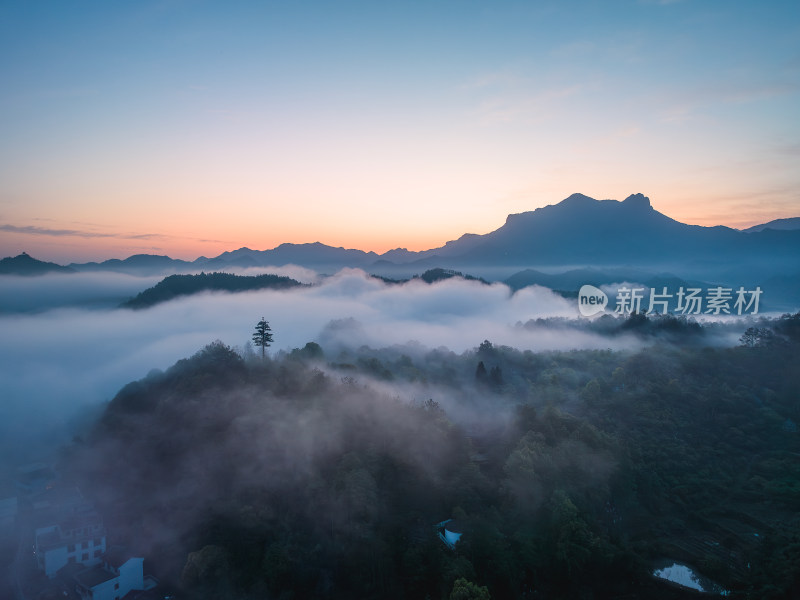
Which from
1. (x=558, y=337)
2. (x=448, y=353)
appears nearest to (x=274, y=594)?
(x=448, y=353)

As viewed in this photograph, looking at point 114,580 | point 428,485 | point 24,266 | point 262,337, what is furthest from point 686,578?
point 24,266

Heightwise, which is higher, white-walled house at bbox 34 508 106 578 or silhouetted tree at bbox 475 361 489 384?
silhouetted tree at bbox 475 361 489 384

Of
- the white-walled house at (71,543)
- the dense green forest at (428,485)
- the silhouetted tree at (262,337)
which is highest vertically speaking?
the silhouetted tree at (262,337)

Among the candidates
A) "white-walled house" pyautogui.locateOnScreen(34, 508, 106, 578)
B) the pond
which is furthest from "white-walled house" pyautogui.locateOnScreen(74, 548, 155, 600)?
the pond

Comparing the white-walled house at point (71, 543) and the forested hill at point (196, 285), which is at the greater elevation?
the forested hill at point (196, 285)

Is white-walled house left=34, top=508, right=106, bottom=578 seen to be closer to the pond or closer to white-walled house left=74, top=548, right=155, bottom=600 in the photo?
white-walled house left=74, top=548, right=155, bottom=600

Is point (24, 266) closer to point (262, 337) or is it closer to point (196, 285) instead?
point (196, 285)

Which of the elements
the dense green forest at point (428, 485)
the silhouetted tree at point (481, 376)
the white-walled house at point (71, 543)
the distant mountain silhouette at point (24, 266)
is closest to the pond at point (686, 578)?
the dense green forest at point (428, 485)

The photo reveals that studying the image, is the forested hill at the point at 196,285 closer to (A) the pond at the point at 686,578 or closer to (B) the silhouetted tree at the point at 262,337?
(B) the silhouetted tree at the point at 262,337
